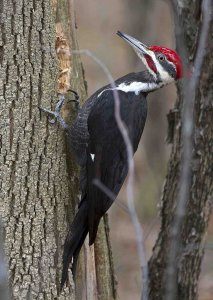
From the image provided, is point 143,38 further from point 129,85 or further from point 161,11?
point 129,85

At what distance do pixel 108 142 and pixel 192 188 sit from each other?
0.57 metres

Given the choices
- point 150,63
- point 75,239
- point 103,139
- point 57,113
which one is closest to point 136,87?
point 150,63

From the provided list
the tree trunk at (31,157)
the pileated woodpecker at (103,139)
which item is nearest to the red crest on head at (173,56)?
the pileated woodpecker at (103,139)

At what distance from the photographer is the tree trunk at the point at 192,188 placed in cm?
386

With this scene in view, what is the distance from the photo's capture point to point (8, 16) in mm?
3420

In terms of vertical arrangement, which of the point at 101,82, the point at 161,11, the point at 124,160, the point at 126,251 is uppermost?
the point at 101,82

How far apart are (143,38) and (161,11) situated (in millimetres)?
1871

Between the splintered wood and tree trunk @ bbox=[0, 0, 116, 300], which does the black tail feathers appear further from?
the splintered wood

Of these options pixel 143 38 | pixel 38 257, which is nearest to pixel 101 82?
pixel 143 38

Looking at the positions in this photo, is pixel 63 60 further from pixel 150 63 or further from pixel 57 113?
pixel 150 63

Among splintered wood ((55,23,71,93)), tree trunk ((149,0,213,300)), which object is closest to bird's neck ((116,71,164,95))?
tree trunk ((149,0,213,300))

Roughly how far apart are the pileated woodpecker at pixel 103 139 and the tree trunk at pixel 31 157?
0.09 meters

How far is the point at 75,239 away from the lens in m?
3.53

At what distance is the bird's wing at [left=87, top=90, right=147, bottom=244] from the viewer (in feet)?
12.0
